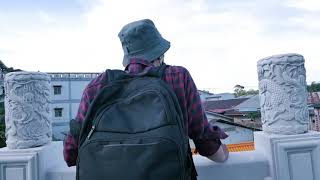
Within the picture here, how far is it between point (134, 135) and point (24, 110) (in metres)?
1.35

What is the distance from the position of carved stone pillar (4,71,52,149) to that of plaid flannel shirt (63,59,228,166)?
37.3 inches

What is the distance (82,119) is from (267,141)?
1.22 metres

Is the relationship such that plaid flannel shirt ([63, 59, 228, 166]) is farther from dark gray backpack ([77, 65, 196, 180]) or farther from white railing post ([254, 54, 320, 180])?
white railing post ([254, 54, 320, 180])

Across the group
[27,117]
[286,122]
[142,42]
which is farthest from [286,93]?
[27,117]

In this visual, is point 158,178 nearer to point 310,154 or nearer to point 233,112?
point 310,154

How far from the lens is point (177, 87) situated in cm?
115

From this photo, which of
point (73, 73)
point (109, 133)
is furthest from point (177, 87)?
point (73, 73)

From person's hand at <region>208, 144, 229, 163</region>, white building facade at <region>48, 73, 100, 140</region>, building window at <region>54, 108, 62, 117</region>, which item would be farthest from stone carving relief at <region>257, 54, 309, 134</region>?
building window at <region>54, 108, 62, 117</region>

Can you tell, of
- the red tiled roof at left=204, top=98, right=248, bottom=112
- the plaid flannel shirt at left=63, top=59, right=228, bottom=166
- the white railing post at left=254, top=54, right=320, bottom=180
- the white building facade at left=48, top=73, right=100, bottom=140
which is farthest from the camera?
the white building facade at left=48, top=73, right=100, bottom=140

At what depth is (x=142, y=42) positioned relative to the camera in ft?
3.91

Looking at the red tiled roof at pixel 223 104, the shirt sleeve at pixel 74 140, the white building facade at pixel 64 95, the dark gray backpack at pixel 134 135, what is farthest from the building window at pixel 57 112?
the dark gray backpack at pixel 134 135

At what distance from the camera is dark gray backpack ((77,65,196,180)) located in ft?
3.10

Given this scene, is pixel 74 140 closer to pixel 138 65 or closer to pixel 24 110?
pixel 138 65

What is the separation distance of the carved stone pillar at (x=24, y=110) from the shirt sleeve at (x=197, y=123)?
125cm
